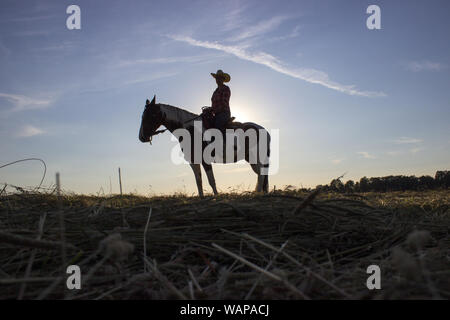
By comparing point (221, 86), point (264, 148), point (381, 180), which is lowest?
point (381, 180)

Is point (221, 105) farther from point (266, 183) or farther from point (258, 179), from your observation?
point (266, 183)

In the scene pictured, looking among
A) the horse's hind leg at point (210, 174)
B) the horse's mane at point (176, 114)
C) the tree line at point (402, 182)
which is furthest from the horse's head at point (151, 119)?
the tree line at point (402, 182)

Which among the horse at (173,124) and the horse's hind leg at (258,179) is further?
the horse's hind leg at (258,179)

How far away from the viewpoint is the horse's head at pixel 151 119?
27.1 feet

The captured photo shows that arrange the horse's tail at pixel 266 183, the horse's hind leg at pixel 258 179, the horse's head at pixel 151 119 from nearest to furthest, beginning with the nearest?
1. the horse's head at pixel 151 119
2. the horse's hind leg at pixel 258 179
3. the horse's tail at pixel 266 183

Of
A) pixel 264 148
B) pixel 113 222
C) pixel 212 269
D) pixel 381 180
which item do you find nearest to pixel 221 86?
pixel 264 148

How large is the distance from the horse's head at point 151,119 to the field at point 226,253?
6090 millimetres

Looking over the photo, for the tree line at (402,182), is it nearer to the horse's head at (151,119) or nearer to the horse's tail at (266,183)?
the horse's tail at (266,183)

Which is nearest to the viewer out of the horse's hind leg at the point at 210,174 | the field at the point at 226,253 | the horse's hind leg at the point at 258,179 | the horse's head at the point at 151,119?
the field at the point at 226,253

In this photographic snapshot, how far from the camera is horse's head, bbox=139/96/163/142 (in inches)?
325

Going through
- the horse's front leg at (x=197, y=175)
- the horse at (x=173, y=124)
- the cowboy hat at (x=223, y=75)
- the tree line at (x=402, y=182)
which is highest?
the cowboy hat at (x=223, y=75)

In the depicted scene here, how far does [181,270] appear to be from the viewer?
1432 mm
